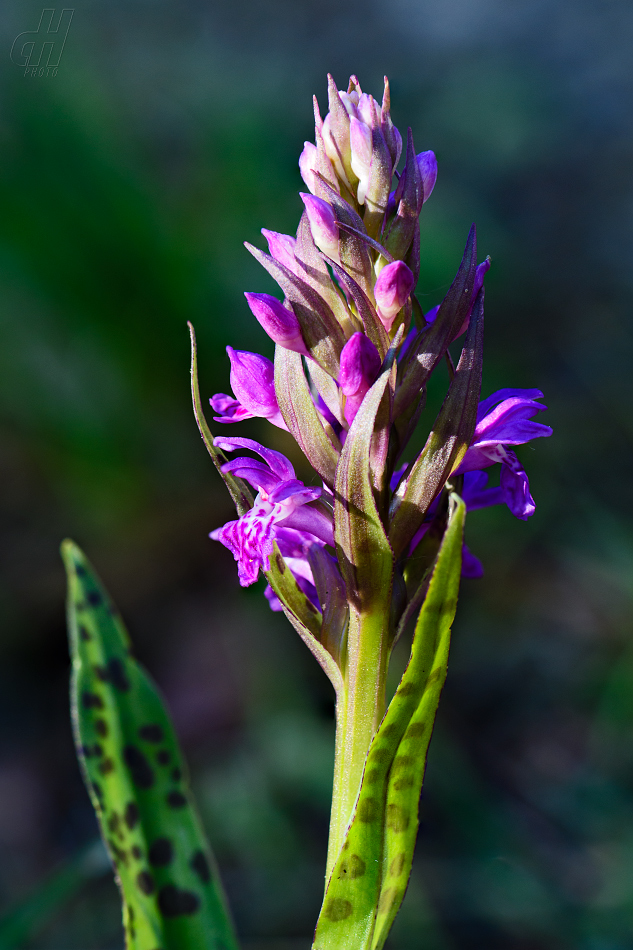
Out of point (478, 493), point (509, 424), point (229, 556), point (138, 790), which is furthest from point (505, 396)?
point (229, 556)

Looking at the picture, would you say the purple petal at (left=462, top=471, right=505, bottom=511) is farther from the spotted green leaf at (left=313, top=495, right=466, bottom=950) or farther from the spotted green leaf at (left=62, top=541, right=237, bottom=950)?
the spotted green leaf at (left=62, top=541, right=237, bottom=950)

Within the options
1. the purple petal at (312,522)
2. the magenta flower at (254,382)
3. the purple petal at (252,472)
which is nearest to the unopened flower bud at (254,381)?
the magenta flower at (254,382)

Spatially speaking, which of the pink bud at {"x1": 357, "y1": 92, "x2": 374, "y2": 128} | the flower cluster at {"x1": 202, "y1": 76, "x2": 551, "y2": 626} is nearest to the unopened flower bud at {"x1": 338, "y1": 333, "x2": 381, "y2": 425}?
the flower cluster at {"x1": 202, "y1": 76, "x2": 551, "y2": 626}

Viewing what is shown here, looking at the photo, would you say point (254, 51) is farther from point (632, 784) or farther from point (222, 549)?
point (632, 784)

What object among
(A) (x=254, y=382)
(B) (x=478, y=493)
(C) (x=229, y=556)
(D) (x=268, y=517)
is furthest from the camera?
(C) (x=229, y=556)

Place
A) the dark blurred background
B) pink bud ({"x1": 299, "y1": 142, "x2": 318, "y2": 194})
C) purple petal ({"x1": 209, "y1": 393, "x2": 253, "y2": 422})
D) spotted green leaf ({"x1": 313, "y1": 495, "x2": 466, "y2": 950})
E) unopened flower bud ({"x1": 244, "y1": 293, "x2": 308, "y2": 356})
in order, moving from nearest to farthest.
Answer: spotted green leaf ({"x1": 313, "y1": 495, "x2": 466, "y2": 950}), unopened flower bud ({"x1": 244, "y1": 293, "x2": 308, "y2": 356}), pink bud ({"x1": 299, "y1": 142, "x2": 318, "y2": 194}), purple petal ({"x1": 209, "y1": 393, "x2": 253, "y2": 422}), the dark blurred background

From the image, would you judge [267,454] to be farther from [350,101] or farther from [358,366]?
[350,101]

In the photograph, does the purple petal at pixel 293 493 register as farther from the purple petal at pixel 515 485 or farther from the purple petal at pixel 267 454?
the purple petal at pixel 515 485
